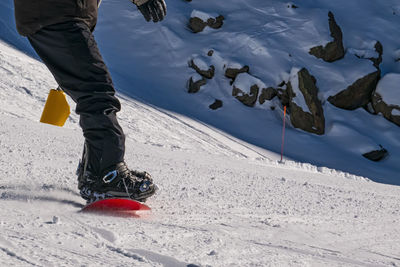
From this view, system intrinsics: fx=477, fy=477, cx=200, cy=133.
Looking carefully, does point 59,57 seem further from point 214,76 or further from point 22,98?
point 214,76

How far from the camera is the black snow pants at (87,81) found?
5.21 feet

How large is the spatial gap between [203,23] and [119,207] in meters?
Result: 13.5

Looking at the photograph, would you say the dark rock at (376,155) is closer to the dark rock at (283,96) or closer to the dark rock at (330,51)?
the dark rock at (283,96)

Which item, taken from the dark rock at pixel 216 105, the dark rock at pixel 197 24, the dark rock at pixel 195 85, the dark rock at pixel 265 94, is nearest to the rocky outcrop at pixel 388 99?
the dark rock at pixel 265 94

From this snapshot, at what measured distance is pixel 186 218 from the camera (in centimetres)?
155

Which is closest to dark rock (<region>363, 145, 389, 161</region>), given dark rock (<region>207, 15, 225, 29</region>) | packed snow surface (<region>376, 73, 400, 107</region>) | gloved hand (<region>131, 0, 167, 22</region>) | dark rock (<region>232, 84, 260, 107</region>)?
packed snow surface (<region>376, 73, 400, 107</region>)

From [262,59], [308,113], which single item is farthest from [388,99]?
[262,59]

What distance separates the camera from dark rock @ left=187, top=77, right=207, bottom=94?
12734mm

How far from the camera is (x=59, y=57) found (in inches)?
63.2

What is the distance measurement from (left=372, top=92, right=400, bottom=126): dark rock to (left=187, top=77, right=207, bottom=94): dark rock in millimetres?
4516

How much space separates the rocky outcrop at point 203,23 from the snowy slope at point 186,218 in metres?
11.6

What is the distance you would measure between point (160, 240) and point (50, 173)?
1025mm

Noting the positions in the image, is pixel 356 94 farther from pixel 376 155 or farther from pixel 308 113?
pixel 376 155

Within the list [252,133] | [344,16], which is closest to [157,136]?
[252,133]
